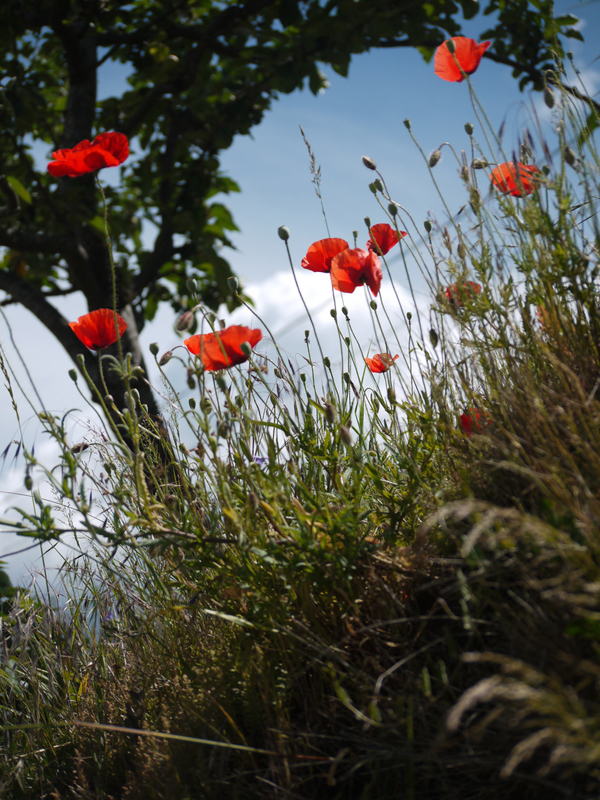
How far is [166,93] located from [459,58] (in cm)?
353

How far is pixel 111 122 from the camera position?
190 inches

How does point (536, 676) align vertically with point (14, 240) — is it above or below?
below

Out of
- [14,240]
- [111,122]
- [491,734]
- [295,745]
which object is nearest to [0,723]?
[295,745]

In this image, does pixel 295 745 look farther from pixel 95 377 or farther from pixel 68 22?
pixel 68 22

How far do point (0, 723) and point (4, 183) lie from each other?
12.3ft

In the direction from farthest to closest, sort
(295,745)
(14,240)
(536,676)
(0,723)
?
(14,240) → (0,723) → (295,745) → (536,676)

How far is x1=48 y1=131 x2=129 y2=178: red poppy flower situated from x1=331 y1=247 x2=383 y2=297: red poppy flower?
2.36 ft

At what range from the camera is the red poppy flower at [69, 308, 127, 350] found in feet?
4.91

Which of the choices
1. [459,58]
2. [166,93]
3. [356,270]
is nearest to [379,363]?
[356,270]

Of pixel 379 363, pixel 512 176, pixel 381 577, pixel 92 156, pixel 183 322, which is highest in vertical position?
pixel 92 156

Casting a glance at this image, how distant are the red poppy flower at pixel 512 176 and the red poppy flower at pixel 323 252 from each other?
44cm

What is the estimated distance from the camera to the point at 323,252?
5.23 feet

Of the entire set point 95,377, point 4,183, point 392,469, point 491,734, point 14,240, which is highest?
point 4,183

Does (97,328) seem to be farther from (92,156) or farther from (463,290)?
(463,290)
